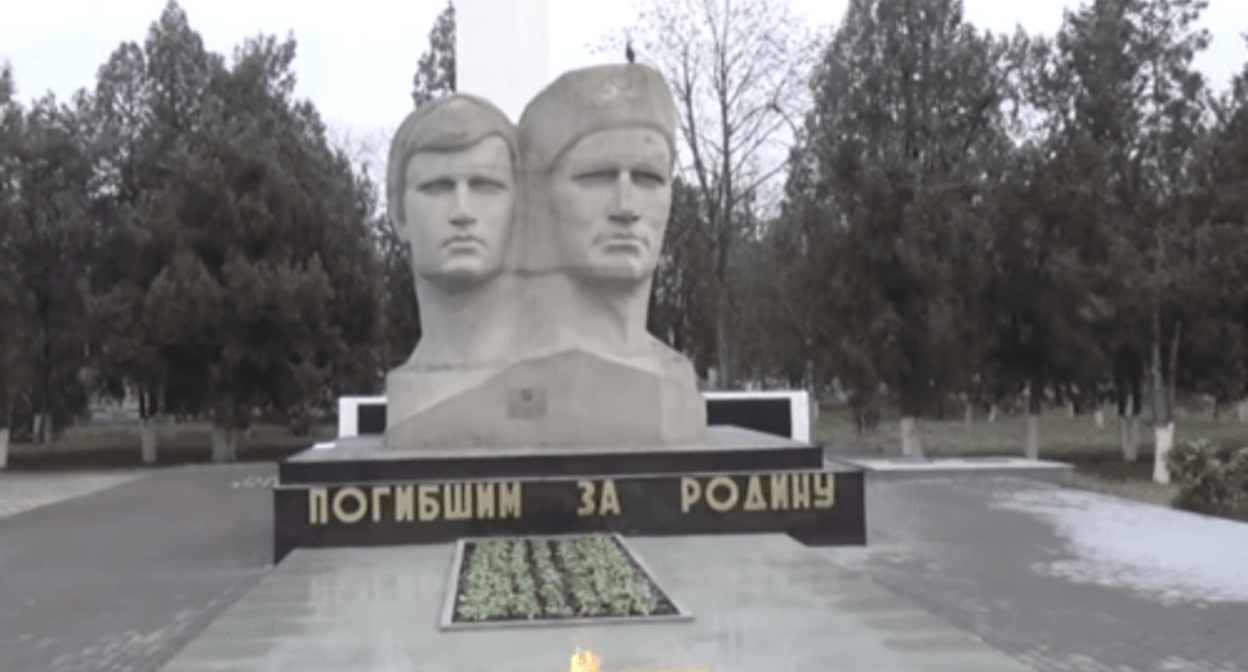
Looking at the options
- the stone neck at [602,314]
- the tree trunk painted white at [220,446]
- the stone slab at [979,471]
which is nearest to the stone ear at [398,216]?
the stone neck at [602,314]

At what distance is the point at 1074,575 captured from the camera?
28.5 ft

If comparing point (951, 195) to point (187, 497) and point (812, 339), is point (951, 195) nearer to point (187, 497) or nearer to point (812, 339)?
point (812, 339)

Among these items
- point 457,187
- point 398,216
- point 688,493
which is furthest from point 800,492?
point 398,216

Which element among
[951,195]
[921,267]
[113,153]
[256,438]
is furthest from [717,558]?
[256,438]

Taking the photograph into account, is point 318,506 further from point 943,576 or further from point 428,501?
point 943,576

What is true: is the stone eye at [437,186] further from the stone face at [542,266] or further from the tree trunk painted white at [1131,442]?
the tree trunk painted white at [1131,442]

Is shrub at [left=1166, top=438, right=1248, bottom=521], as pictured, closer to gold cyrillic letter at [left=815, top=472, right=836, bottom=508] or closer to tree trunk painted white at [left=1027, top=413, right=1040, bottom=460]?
gold cyrillic letter at [left=815, top=472, right=836, bottom=508]

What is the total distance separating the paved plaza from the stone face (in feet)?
6.75

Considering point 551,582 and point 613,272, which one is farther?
point 613,272

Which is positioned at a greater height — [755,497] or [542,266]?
[542,266]

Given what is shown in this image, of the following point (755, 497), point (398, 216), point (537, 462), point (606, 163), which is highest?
point (606, 163)

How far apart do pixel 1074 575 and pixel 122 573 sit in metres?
7.19

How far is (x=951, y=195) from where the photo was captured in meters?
22.9

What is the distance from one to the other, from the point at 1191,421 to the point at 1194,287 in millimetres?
23221
